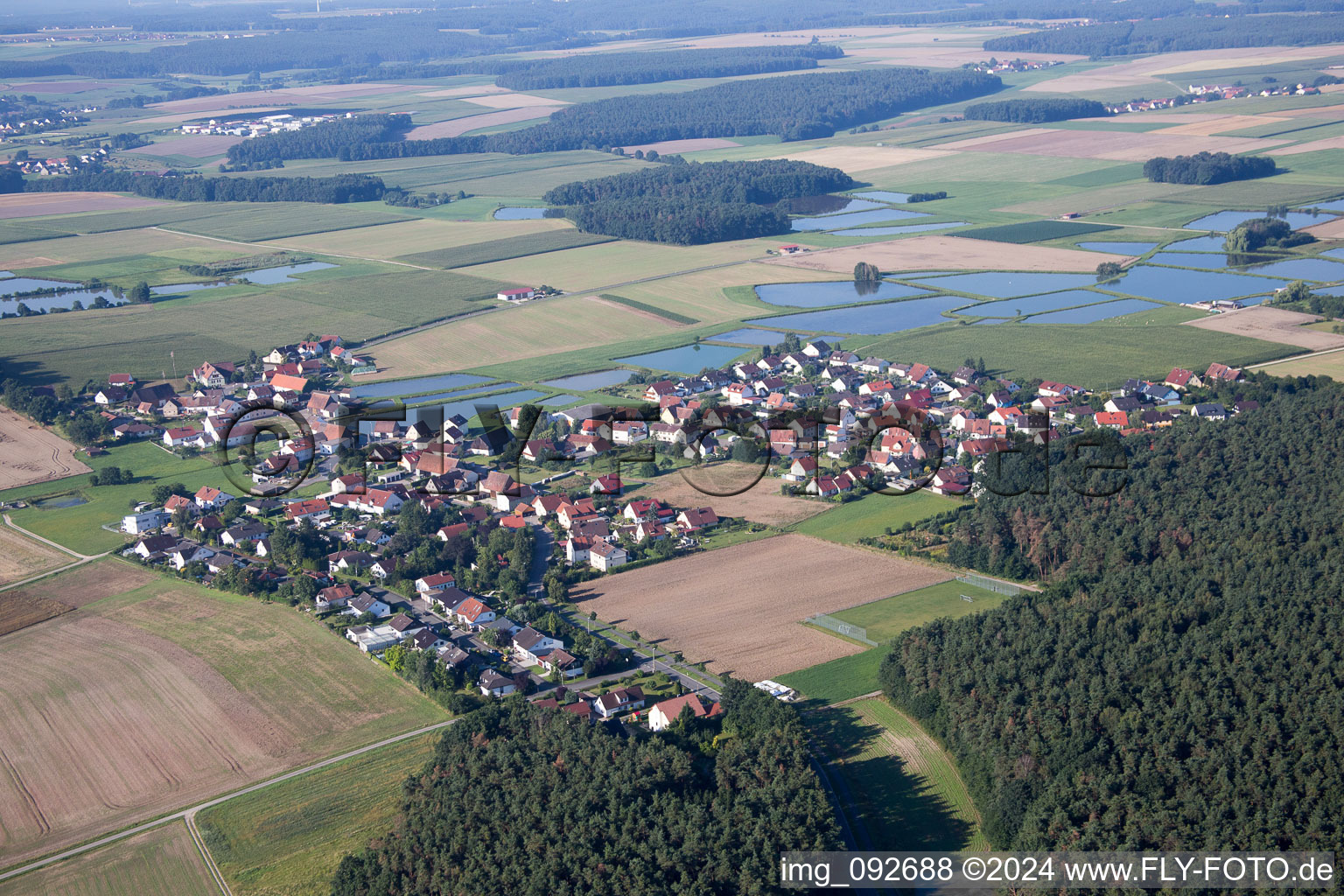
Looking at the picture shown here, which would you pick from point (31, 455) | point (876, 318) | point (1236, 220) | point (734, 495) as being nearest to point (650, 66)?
point (1236, 220)

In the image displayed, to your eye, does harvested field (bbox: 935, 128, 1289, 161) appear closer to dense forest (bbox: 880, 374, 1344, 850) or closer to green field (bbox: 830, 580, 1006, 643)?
dense forest (bbox: 880, 374, 1344, 850)

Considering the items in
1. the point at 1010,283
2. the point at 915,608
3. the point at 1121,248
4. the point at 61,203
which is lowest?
the point at 915,608

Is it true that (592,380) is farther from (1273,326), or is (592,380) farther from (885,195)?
(885,195)

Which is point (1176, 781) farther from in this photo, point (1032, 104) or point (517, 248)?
point (1032, 104)

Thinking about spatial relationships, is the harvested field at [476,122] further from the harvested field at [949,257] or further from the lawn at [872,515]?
the lawn at [872,515]

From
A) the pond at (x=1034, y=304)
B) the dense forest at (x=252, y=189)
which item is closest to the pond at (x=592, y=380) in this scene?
the pond at (x=1034, y=304)

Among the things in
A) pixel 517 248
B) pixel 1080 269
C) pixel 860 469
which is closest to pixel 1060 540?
pixel 860 469
